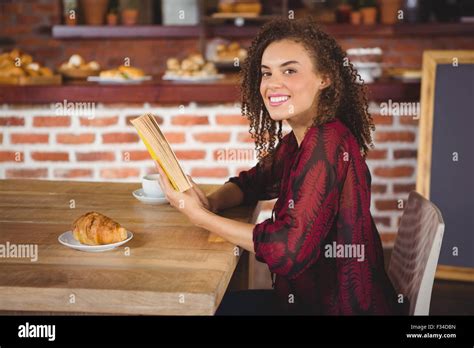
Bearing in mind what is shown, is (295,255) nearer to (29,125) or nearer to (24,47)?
(29,125)

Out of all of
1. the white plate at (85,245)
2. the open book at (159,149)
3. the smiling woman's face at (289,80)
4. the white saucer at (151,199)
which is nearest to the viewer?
the white plate at (85,245)

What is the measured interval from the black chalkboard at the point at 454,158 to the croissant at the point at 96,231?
6.82 feet

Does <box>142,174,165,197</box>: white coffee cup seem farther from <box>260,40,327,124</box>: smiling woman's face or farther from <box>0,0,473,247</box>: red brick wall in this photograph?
<box>0,0,473,247</box>: red brick wall

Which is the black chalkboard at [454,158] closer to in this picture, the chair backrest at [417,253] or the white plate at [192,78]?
the white plate at [192,78]

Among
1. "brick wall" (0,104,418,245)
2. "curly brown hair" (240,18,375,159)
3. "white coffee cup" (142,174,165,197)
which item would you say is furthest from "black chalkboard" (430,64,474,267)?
"white coffee cup" (142,174,165,197)

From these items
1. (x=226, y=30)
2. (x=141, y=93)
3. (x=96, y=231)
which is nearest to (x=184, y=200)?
(x=96, y=231)

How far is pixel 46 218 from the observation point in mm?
1703

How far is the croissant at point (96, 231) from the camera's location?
140cm

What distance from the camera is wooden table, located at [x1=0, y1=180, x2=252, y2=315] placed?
3.86 ft

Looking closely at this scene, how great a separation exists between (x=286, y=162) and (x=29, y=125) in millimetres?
1624

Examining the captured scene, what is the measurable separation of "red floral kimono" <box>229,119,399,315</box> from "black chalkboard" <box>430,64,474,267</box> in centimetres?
157

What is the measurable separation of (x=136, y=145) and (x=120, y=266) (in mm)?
1864

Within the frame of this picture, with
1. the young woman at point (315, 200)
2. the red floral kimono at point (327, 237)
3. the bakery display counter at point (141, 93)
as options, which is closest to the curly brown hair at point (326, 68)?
the young woman at point (315, 200)
